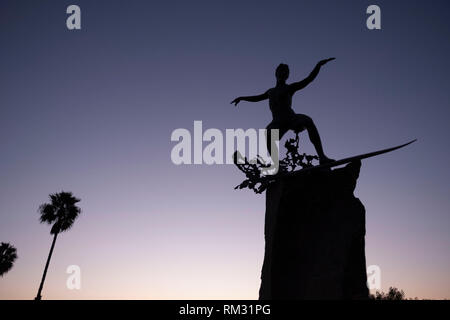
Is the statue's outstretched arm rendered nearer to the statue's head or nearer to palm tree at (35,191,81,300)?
the statue's head

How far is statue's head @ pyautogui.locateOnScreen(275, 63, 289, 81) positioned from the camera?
30.4 feet

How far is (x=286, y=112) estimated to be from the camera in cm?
905

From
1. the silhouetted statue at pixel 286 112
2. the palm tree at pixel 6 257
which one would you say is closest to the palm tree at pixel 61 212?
the palm tree at pixel 6 257

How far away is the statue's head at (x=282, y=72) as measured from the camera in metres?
9.26

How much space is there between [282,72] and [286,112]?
0.98 metres

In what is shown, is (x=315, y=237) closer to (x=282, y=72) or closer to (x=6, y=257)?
(x=282, y=72)

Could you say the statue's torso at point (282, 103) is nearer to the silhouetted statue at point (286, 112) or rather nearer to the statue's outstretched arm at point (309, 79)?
the silhouetted statue at point (286, 112)

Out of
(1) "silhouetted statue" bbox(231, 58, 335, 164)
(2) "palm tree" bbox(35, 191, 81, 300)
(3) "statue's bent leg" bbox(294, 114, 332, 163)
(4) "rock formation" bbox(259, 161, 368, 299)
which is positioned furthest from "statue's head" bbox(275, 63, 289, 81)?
(2) "palm tree" bbox(35, 191, 81, 300)

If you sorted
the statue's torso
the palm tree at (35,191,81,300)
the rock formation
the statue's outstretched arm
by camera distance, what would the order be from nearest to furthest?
the rock formation
the statue's outstretched arm
the statue's torso
the palm tree at (35,191,81,300)

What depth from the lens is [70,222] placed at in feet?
90.3
